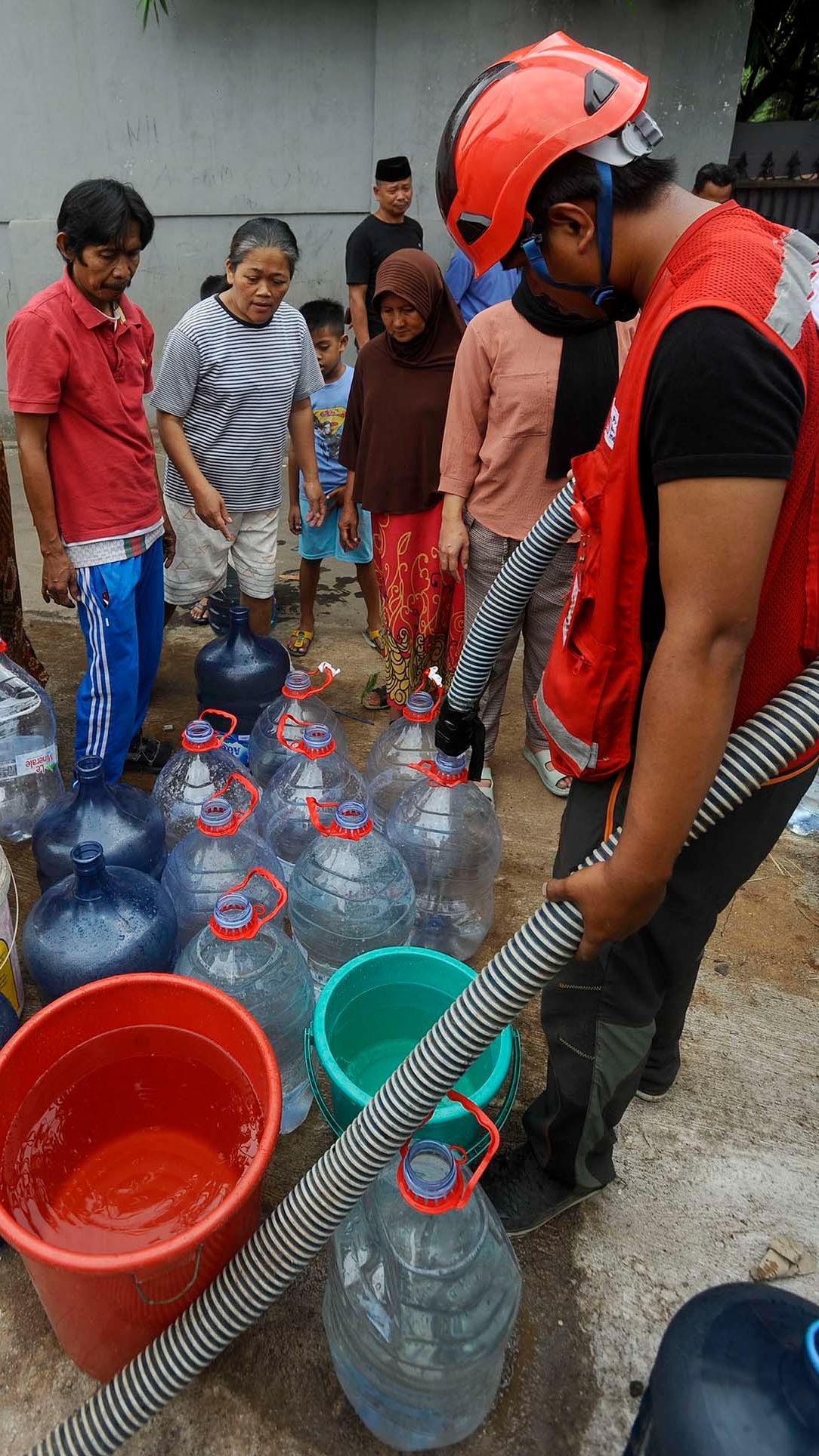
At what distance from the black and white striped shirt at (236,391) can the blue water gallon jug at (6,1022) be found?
2.57 meters

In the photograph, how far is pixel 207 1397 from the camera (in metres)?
1.84

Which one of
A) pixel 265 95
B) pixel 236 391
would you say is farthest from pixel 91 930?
pixel 265 95

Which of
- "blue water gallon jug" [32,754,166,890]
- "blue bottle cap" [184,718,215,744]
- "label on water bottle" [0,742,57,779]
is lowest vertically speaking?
"label on water bottle" [0,742,57,779]

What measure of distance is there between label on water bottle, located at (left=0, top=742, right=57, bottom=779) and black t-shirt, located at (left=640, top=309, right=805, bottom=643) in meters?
2.91

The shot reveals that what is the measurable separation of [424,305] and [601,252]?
2254 mm

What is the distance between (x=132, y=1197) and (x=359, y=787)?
170cm

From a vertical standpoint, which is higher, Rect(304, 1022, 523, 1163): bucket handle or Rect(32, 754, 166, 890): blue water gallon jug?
Rect(32, 754, 166, 890): blue water gallon jug

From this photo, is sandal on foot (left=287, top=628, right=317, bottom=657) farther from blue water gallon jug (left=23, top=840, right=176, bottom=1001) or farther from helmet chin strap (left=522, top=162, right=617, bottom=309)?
helmet chin strap (left=522, top=162, right=617, bottom=309)

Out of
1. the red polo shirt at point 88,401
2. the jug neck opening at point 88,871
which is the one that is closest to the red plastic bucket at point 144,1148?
the jug neck opening at point 88,871

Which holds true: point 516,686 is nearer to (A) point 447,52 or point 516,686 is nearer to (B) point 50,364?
(B) point 50,364

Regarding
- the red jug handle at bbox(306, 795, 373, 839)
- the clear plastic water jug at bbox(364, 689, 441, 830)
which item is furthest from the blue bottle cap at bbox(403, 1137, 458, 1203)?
the clear plastic water jug at bbox(364, 689, 441, 830)

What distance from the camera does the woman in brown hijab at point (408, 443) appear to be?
351 cm

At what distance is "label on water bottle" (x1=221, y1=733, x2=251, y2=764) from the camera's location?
3.64 m

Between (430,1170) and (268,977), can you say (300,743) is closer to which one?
(268,977)
